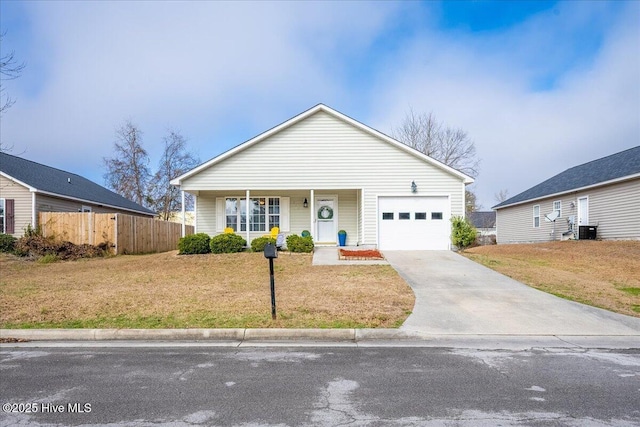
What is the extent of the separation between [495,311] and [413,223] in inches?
390

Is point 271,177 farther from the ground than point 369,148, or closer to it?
closer to it

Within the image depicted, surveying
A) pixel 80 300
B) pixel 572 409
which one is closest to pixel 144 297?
pixel 80 300

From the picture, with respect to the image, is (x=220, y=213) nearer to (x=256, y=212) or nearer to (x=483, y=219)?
(x=256, y=212)

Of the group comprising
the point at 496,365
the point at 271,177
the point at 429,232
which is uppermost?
the point at 271,177

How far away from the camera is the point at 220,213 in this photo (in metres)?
19.3

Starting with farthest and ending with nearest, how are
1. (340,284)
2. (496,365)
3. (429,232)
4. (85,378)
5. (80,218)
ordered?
(80,218), (429,232), (340,284), (496,365), (85,378)

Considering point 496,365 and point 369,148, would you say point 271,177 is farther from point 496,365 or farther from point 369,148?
point 496,365

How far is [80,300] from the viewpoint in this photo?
8.63 metres

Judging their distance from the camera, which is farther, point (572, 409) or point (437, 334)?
point (437, 334)

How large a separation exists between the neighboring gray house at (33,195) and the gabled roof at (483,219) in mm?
44357

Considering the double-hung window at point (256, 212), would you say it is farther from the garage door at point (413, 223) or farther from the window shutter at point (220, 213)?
the garage door at point (413, 223)

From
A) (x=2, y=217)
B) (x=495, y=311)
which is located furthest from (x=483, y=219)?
(x=2, y=217)

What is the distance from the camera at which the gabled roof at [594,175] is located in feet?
→ 63.5

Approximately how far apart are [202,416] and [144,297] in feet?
19.8
